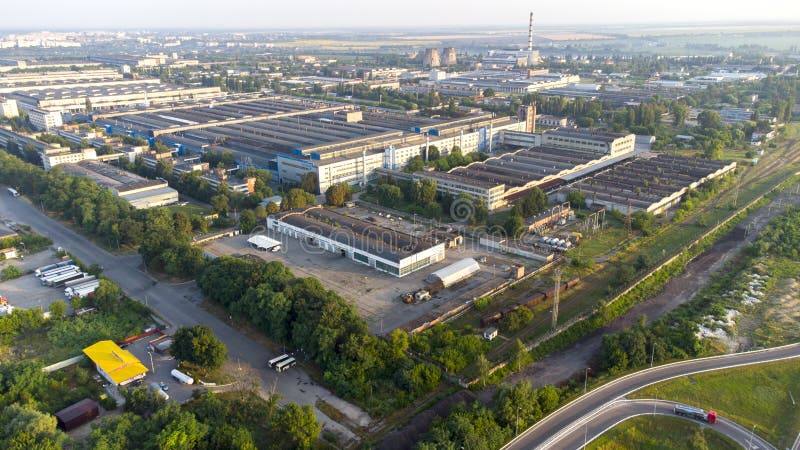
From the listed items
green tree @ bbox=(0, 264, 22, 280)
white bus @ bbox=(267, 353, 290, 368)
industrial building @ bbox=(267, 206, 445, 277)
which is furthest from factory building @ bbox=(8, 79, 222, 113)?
white bus @ bbox=(267, 353, 290, 368)

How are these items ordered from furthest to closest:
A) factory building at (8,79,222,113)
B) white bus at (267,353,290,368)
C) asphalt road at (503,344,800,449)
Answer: factory building at (8,79,222,113) < white bus at (267,353,290,368) < asphalt road at (503,344,800,449)

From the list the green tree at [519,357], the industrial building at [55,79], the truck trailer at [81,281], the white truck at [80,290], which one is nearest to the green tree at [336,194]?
the truck trailer at [81,281]

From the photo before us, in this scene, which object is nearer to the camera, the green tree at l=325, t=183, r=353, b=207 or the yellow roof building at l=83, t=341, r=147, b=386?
the yellow roof building at l=83, t=341, r=147, b=386

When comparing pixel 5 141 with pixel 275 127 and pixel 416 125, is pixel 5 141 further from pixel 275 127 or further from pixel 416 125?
pixel 416 125

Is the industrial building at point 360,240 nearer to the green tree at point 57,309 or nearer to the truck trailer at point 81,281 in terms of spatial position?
the truck trailer at point 81,281

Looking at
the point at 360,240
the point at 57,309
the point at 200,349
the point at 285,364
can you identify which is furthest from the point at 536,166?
the point at 57,309

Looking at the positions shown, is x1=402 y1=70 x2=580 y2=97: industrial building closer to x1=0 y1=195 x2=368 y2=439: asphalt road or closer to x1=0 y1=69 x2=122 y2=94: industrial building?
x1=0 y1=69 x2=122 y2=94: industrial building
